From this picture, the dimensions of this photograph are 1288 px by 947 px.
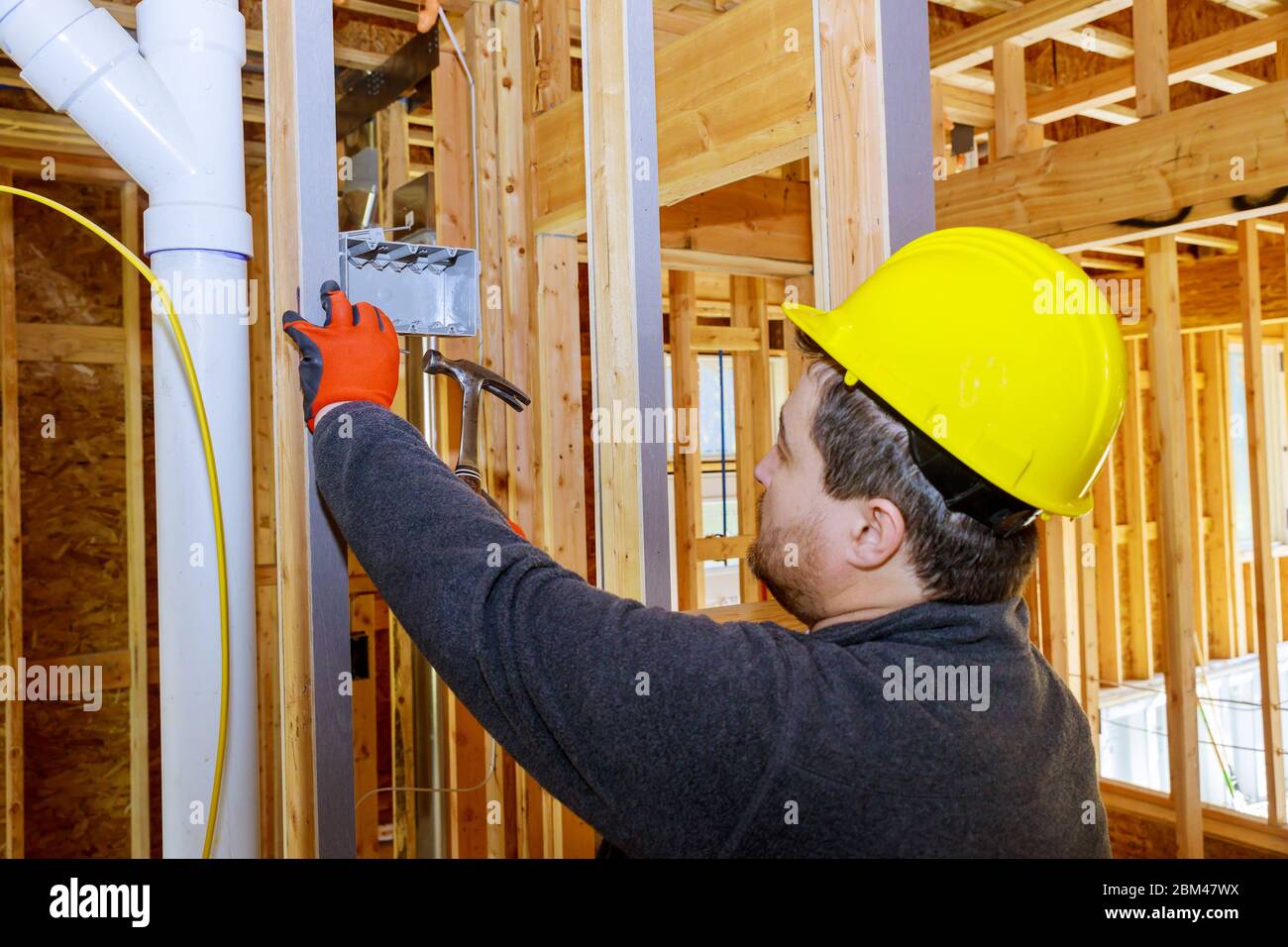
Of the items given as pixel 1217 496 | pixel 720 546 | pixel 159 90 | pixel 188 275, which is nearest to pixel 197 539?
pixel 188 275

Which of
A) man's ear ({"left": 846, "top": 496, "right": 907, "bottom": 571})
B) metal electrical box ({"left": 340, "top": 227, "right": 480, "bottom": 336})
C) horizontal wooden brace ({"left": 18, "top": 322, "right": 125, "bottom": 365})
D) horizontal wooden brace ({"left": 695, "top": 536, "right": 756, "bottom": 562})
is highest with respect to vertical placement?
horizontal wooden brace ({"left": 18, "top": 322, "right": 125, "bottom": 365})

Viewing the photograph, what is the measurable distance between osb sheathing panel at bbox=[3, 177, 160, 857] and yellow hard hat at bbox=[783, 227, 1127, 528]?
3344 mm

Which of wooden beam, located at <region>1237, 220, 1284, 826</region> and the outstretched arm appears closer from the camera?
the outstretched arm

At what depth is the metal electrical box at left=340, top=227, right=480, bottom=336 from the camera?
1.12 m

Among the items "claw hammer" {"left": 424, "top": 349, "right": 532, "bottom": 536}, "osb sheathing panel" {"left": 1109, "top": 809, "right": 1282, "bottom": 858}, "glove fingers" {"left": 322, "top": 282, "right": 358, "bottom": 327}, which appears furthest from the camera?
"osb sheathing panel" {"left": 1109, "top": 809, "right": 1282, "bottom": 858}

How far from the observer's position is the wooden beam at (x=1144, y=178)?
2254 millimetres

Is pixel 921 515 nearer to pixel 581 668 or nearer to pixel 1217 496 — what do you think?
pixel 581 668

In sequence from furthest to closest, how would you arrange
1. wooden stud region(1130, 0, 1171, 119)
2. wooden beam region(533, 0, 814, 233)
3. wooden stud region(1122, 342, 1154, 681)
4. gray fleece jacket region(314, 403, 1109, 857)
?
wooden stud region(1122, 342, 1154, 681) < wooden stud region(1130, 0, 1171, 119) < wooden beam region(533, 0, 814, 233) < gray fleece jacket region(314, 403, 1109, 857)

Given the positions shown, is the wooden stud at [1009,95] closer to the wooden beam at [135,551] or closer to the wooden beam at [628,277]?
the wooden beam at [628,277]

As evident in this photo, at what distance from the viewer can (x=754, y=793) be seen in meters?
0.79

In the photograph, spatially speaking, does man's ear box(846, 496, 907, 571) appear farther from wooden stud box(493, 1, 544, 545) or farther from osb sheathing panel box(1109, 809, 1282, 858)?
osb sheathing panel box(1109, 809, 1282, 858)

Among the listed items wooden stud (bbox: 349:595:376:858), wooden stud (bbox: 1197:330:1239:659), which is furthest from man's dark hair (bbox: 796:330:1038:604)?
wooden stud (bbox: 1197:330:1239:659)

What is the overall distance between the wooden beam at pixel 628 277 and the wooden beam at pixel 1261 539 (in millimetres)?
3321

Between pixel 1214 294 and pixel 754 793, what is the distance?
5986 mm
